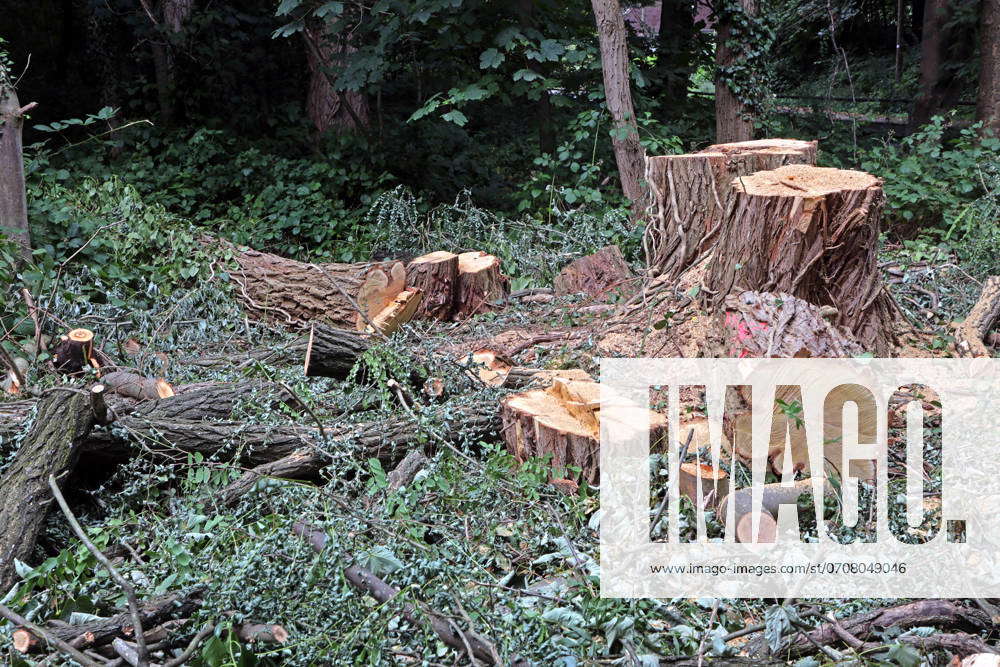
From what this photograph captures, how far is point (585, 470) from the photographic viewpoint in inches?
147

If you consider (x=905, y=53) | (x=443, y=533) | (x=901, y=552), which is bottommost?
(x=901, y=552)

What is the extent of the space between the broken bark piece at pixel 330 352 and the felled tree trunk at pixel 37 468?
4.42ft

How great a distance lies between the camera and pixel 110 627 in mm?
2662

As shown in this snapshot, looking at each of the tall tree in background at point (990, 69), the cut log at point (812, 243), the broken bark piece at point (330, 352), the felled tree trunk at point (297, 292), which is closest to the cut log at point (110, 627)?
the broken bark piece at point (330, 352)

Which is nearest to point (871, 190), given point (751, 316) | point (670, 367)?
point (751, 316)

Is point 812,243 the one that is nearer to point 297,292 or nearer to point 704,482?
point 704,482

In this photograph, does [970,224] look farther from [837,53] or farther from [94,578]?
[837,53]

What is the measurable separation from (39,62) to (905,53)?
1303cm

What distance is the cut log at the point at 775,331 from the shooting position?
13.1ft

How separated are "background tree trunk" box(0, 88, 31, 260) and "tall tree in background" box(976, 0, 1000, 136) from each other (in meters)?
8.93

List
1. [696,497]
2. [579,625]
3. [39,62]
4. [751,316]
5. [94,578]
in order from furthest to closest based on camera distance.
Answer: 1. [39,62]
2. [751,316]
3. [696,497]
4. [94,578]
5. [579,625]

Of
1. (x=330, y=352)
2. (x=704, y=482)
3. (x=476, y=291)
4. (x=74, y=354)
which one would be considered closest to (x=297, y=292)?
(x=476, y=291)

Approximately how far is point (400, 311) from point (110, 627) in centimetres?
402

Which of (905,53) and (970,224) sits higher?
(905,53)
